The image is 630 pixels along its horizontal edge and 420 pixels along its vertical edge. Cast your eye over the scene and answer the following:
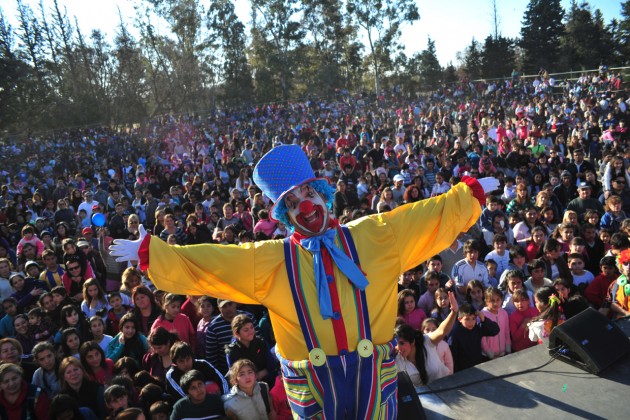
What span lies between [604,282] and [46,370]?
17.6 feet

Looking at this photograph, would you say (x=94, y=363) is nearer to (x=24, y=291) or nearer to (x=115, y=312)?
(x=115, y=312)

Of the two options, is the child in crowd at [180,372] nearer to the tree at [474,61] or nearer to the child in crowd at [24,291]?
the child in crowd at [24,291]

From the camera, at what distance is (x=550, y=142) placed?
42.7 feet

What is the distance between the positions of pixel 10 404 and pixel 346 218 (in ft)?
15.1

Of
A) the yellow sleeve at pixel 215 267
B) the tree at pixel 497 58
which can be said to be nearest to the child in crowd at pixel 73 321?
the yellow sleeve at pixel 215 267

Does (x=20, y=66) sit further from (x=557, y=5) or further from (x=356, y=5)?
(x=557, y=5)

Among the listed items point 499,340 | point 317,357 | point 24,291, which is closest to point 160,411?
point 317,357

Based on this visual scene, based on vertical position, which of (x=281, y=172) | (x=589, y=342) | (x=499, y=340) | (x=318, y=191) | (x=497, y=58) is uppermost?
(x=497, y=58)

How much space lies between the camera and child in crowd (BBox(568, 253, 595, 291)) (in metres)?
5.64

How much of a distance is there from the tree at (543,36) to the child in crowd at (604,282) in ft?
117

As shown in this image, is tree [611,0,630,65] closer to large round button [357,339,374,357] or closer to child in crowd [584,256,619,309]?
child in crowd [584,256,619,309]

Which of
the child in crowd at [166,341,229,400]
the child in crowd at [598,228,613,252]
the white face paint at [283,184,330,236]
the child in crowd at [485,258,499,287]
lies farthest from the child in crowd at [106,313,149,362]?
the child in crowd at [598,228,613,252]

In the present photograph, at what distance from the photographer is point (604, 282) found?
5.33m

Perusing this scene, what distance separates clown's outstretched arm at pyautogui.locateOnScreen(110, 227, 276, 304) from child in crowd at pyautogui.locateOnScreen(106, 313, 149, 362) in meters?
2.55
